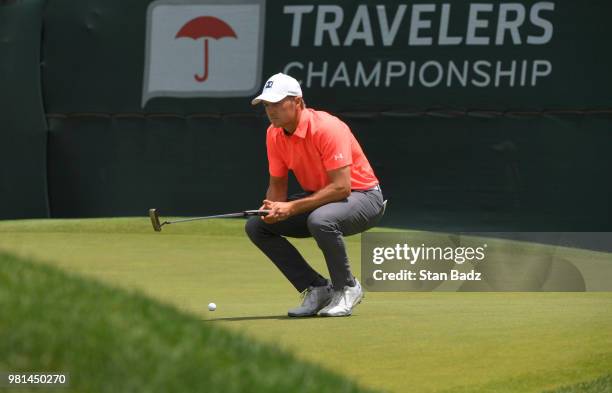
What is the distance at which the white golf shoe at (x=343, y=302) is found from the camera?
6414 millimetres

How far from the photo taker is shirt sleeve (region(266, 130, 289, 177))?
693 centimetres

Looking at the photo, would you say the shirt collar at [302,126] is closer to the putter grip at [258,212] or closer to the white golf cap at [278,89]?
the white golf cap at [278,89]

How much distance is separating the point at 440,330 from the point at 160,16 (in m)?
7.80

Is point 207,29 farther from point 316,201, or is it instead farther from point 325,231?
point 325,231

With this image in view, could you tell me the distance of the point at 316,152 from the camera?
6660mm

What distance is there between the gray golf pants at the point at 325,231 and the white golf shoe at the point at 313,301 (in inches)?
3.5

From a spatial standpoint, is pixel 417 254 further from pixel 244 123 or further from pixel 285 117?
pixel 244 123

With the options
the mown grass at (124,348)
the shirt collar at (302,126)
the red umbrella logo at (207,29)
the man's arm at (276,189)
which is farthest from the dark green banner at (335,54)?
the mown grass at (124,348)

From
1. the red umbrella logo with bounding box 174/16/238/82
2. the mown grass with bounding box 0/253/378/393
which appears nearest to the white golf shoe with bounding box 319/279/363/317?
the mown grass with bounding box 0/253/378/393

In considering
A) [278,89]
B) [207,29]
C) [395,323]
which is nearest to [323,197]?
[278,89]

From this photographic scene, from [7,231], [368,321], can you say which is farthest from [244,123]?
[368,321]

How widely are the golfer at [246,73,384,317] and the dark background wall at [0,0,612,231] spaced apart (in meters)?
5.47

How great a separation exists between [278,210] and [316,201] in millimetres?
211

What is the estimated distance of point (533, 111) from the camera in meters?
12.2
